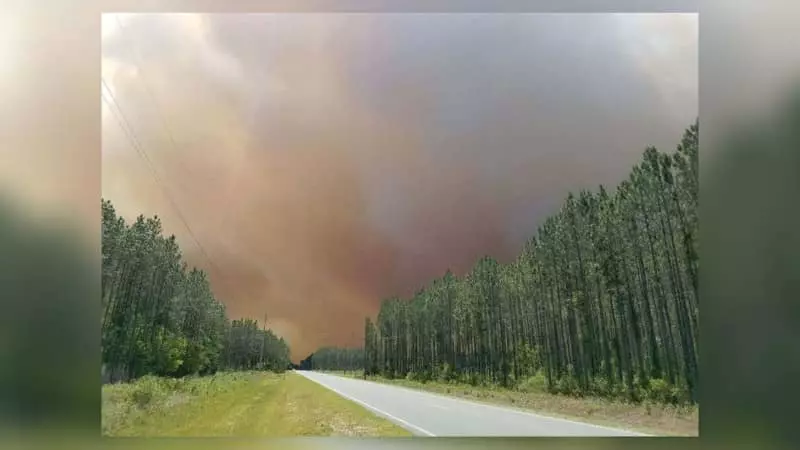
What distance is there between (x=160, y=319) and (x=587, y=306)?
3.09 meters

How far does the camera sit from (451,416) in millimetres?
5273

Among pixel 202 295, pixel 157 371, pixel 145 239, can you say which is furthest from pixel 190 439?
pixel 145 239

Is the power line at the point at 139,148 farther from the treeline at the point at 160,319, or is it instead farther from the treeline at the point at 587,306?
the treeline at the point at 587,306

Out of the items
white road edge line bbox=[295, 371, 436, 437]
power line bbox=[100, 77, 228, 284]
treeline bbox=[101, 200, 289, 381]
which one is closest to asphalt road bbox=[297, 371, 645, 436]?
white road edge line bbox=[295, 371, 436, 437]

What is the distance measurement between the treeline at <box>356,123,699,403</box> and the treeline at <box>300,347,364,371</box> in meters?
0.13

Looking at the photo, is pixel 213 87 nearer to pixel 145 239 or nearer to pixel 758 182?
pixel 145 239

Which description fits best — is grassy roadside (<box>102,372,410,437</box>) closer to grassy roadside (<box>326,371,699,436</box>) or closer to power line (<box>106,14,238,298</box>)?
grassy roadside (<box>326,371,699,436</box>)

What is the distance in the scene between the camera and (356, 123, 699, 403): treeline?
5.16m

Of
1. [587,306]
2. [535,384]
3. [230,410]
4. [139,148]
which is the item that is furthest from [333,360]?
[139,148]

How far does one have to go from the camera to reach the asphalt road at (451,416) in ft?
17.0

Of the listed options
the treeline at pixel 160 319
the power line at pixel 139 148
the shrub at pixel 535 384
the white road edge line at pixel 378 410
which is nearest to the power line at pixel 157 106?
the power line at pixel 139 148

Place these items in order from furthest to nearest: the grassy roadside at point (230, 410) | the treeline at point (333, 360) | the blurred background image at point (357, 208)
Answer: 1. the treeline at point (333, 360)
2. the grassy roadside at point (230, 410)
3. the blurred background image at point (357, 208)

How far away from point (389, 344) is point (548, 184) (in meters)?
1.66

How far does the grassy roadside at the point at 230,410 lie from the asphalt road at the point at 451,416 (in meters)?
0.08
